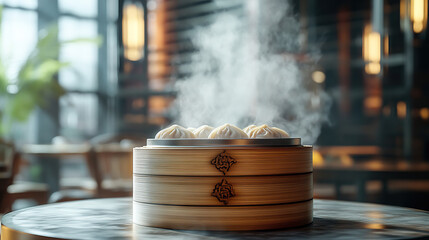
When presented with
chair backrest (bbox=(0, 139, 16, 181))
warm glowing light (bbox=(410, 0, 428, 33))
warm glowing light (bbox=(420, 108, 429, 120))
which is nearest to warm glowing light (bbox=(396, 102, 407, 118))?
warm glowing light (bbox=(420, 108, 429, 120))

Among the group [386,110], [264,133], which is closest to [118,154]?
[386,110]

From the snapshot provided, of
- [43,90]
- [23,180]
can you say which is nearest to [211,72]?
[43,90]

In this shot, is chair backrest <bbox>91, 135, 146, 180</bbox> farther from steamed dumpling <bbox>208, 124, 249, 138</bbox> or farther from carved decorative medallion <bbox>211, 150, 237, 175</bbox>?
carved decorative medallion <bbox>211, 150, 237, 175</bbox>

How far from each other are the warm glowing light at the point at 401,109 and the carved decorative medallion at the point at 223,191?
5.13 m

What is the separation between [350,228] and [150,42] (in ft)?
24.6

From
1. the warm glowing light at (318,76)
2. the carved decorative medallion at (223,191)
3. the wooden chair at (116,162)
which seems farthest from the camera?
the warm glowing light at (318,76)

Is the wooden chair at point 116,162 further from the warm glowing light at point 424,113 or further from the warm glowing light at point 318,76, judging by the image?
the warm glowing light at point 424,113

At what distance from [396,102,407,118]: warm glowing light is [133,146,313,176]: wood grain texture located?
495 centimetres

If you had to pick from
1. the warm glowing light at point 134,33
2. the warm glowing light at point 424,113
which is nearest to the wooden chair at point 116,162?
the warm glowing light at point 134,33

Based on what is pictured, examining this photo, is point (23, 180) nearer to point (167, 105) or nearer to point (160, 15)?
point (167, 105)

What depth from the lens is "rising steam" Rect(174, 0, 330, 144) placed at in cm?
675

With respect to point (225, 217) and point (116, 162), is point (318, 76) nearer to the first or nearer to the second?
point (116, 162)

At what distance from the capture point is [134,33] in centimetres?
644

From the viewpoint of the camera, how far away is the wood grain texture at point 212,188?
1474 millimetres
